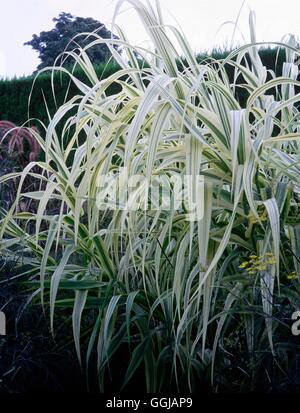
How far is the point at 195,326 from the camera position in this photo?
2.28 m

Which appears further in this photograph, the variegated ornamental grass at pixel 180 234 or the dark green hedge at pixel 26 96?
the dark green hedge at pixel 26 96

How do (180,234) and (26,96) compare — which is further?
(26,96)

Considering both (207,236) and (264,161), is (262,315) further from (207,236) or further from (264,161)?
(264,161)

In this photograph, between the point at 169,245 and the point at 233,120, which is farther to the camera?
the point at 169,245

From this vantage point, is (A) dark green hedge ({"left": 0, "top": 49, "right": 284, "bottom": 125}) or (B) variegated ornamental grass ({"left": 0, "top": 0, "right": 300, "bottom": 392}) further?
(A) dark green hedge ({"left": 0, "top": 49, "right": 284, "bottom": 125})

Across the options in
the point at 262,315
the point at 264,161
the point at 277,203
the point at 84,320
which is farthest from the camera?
the point at 84,320

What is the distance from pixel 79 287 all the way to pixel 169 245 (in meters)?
0.31

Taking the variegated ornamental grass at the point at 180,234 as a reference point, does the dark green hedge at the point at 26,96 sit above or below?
above

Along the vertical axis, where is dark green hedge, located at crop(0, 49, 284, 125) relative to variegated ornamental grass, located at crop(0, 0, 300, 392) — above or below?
above

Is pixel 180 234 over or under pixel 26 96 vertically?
under

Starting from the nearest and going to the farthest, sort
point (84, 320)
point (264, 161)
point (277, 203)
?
1. point (277, 203)
2. point (264, 161)
3. point (84, 320)
